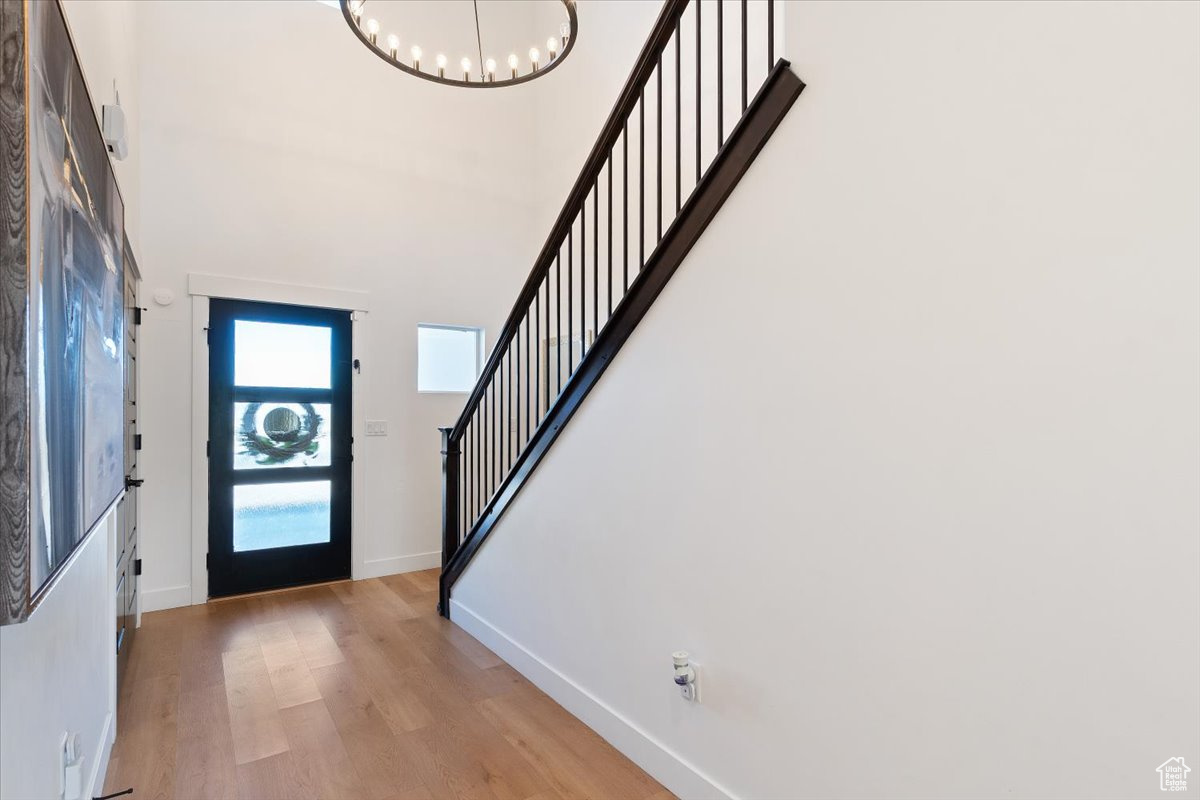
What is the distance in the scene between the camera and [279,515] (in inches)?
166

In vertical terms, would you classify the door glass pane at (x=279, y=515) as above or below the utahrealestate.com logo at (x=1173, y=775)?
below

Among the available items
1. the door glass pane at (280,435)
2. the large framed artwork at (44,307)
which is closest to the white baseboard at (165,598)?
the door glass pane at (280,435)

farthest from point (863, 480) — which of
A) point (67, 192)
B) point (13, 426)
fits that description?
point (67, 192)

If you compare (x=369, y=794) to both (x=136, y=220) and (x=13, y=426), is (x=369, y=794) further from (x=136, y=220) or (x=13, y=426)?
(x=136, y=220)

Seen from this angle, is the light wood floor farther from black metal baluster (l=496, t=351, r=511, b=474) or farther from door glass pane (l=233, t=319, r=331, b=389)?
door glass pane (l=233, t=319, r=331, b=389)

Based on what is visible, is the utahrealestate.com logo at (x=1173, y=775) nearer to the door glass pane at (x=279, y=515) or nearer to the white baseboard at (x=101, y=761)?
the white baseboard at (x=101, y=761)

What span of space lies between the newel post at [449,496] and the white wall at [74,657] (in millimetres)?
1706

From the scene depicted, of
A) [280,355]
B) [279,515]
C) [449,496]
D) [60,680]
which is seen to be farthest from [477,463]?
[60,680]

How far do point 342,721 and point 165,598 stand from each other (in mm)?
2223

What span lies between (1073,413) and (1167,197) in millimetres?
382

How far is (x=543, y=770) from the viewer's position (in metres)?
2.12

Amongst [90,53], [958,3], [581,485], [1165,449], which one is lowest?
[581,485]

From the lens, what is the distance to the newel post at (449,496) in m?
3.74

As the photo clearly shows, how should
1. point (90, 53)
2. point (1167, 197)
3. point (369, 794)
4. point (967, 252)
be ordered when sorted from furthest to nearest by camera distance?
1. point (369, 794)
2. point (90, 53)
3. point (967, 252)
4. point (1167, 197)
